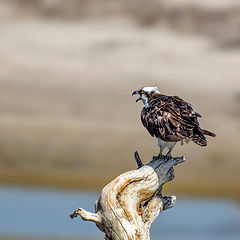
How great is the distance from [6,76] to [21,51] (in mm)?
4506

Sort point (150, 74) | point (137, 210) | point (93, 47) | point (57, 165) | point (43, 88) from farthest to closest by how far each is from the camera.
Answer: point (93, 47) < point (150, 74) < point (43, 88) < point (57, 165) < point (137, 210)

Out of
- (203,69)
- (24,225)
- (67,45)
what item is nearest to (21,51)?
(67,45)

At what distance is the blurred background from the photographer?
70.4 ft

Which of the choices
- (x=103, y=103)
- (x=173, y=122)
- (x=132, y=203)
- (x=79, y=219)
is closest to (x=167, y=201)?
(x=132, y=203)

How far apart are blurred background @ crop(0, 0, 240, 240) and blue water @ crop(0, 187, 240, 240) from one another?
1.1 inches

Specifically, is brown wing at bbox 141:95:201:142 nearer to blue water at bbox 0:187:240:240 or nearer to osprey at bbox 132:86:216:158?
osprey at bbox 132:86:216:158

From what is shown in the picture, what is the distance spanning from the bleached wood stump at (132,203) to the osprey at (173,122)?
11.0 inches

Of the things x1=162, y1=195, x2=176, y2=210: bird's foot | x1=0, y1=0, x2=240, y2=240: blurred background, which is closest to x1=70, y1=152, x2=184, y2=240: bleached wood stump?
x1=162, y1=195, x2=176, y2=210: bird's foot

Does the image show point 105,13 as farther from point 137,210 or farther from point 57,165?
point 137,210

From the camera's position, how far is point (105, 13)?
4094 centimetres

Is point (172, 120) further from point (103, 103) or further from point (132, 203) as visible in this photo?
point (103, 103)

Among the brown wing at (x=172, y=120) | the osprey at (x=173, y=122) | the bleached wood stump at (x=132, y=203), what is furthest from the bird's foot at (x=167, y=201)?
the brown wing at (x=172, y=120)

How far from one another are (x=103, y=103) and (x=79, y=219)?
33.8 feet

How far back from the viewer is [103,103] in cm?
3047
